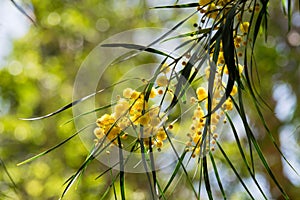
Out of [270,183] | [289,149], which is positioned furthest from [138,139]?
[289,149]

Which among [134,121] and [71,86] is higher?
[71,86]

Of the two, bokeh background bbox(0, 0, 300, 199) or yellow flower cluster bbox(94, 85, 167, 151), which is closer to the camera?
yellow flower cluster bbox(94, 85, 167, 151)

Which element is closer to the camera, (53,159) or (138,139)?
(138,139)

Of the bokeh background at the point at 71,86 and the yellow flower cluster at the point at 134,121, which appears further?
the bokeh background at the point at 71,86

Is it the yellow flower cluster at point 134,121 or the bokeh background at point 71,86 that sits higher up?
the bokeh background at point 71,86

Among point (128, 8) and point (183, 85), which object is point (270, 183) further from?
point (183, 85)
